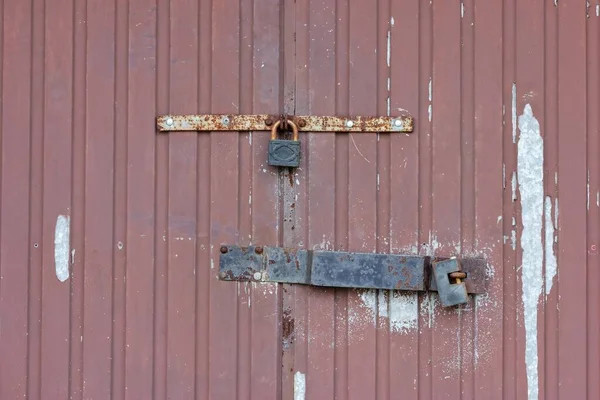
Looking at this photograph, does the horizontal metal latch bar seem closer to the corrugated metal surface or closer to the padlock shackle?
the corrugated metal surface

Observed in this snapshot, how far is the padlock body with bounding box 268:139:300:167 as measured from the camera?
1486mm

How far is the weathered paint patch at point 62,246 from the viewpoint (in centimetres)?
155

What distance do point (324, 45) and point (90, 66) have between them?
63 cm

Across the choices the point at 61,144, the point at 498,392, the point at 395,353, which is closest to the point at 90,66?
the point at 61,144

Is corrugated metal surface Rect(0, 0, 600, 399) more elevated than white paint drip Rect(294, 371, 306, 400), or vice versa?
corrugated metal surface Rect(0, 0, 600, 399)

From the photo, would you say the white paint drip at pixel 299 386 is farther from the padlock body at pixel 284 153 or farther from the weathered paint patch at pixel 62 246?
the weathered paint patch at pixel 62 246

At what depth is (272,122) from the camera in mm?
1518

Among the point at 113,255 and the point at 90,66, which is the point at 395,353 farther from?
the point at 90,66

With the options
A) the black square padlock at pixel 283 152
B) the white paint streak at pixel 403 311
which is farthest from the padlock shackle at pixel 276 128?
the white paint streak at pixel 403 311

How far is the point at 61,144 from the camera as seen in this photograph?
1.56m

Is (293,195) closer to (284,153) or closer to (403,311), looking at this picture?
(284,153)

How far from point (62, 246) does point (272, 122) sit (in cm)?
65

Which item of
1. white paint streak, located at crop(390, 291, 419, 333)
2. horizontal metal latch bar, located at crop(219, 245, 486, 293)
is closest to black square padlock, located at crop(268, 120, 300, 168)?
horizontal metal latch bar, located at crop(219, 245, 486, 293)

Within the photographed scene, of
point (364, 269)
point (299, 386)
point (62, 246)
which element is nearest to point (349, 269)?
point (364, 269)
